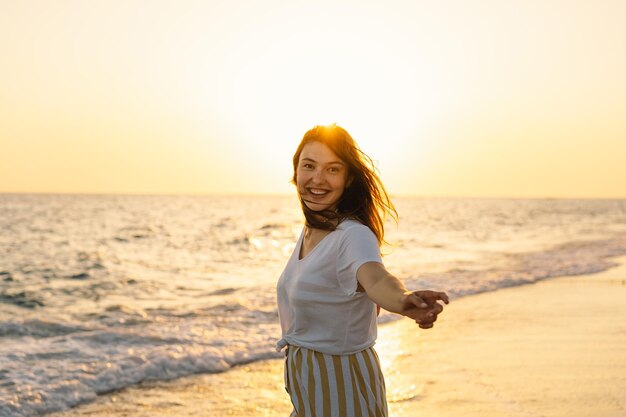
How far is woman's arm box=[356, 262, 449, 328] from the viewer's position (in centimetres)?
192

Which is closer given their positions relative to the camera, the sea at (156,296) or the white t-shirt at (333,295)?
the white t-shirt at (333,295)

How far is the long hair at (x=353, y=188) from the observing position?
101 inches

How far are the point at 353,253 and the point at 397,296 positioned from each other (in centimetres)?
31

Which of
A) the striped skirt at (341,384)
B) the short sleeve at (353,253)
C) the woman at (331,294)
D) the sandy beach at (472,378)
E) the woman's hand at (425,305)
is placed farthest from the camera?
the sandy beach at (472,378)

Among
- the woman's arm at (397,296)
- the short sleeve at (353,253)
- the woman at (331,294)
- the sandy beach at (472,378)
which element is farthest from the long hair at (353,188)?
the sandy beach at (472,378)

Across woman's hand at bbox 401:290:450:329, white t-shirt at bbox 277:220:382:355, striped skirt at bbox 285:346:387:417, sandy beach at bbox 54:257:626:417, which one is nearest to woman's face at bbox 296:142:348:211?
white t-shirt at bbox 277:220:382:355

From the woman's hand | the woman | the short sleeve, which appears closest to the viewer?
the woman's hand

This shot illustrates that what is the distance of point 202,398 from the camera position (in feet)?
22.2

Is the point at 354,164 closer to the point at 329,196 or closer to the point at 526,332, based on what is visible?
the point at 329,196

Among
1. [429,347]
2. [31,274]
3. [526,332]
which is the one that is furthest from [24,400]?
[31,274]

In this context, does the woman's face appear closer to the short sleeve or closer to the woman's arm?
the short sleeve

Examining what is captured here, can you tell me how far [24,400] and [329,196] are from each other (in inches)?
216

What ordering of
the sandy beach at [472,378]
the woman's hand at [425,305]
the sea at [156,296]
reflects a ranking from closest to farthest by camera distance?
the woman's hand at [425,305] < the sandy beach at [472,378] < the sea at [156,296]

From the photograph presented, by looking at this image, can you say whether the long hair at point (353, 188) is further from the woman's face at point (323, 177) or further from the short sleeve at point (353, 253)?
the short sleeve at point (353, 253)
